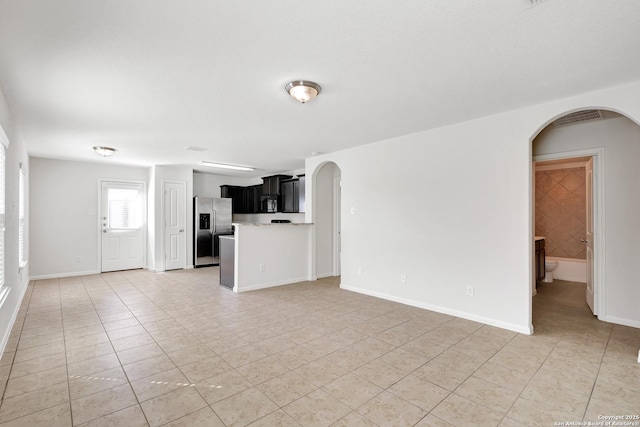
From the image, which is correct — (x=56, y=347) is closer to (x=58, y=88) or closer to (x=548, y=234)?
(x=58, y=88)

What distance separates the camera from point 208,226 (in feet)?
26.3

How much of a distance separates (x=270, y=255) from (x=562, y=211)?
5.58 meters

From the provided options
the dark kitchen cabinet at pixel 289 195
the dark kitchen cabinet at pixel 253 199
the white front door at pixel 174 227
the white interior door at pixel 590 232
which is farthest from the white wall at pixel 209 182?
the white interior door at pixel 590 232

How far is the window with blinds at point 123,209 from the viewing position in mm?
7141

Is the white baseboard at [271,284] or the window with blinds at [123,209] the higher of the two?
the window with blinds at [123,209]

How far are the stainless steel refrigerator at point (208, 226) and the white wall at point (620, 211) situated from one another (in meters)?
7.27

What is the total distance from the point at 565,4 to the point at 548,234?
565 cm

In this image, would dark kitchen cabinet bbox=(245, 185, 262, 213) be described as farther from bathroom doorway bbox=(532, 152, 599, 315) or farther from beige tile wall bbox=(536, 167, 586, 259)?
beige tile wall bbox=(536, 167, 586, 259)

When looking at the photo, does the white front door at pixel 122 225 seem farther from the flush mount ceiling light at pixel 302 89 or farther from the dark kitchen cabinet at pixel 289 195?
the flush mount ceiling light at pixel 302 89

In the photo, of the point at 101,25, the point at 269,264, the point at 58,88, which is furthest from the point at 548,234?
the point at 58,88

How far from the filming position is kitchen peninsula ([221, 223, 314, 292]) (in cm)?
526

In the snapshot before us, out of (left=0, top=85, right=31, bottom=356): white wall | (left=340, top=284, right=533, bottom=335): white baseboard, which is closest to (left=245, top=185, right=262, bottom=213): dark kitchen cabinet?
(left=340, top=284, right=533, bottom=335): white baseboard

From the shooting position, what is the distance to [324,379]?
2.43 meters

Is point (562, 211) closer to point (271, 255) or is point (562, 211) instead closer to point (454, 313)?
point (454, 313)
